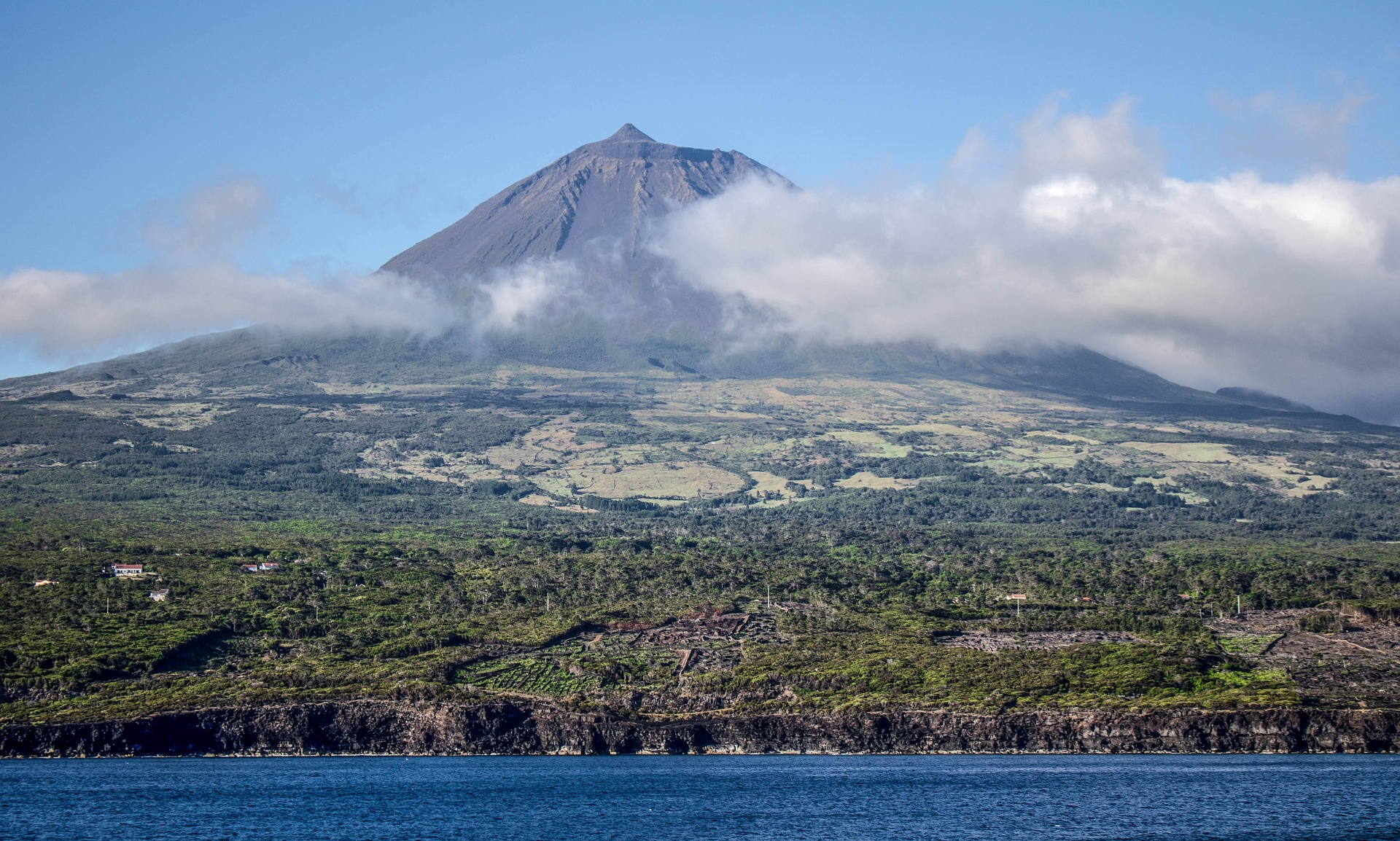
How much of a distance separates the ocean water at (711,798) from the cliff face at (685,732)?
95.6 inches

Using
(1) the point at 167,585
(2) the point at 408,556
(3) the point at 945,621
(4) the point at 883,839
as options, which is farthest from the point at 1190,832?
(2) the point at 408,556

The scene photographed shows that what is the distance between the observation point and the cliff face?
9231cm

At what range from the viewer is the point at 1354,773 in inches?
3164

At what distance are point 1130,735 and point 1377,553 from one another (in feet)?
389

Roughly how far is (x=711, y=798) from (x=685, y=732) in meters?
20.3

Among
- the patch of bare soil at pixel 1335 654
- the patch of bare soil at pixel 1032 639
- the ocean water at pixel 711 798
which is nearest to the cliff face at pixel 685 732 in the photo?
the ocean water at pixel 711 798

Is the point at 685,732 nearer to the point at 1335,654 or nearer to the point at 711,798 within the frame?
the point at 711,798

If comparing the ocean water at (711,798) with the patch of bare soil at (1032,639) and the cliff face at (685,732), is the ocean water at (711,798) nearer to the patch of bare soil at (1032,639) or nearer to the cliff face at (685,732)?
the cliff face at (685,732)

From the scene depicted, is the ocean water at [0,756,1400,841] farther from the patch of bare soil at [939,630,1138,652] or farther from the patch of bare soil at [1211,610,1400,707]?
the patch of bare soil at [939,630,1138,652]

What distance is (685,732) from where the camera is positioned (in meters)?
97.8

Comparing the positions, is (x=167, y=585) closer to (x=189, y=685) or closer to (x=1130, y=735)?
(x=189, y=685)

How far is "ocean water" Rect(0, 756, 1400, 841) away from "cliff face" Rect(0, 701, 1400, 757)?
243 centimetres

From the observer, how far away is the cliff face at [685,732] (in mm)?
92312

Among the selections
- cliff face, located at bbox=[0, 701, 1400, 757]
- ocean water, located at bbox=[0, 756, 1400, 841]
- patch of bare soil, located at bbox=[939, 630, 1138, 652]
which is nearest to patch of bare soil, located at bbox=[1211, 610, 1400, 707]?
cliff face, located at bbox=[0, 701, 1400, 757]
